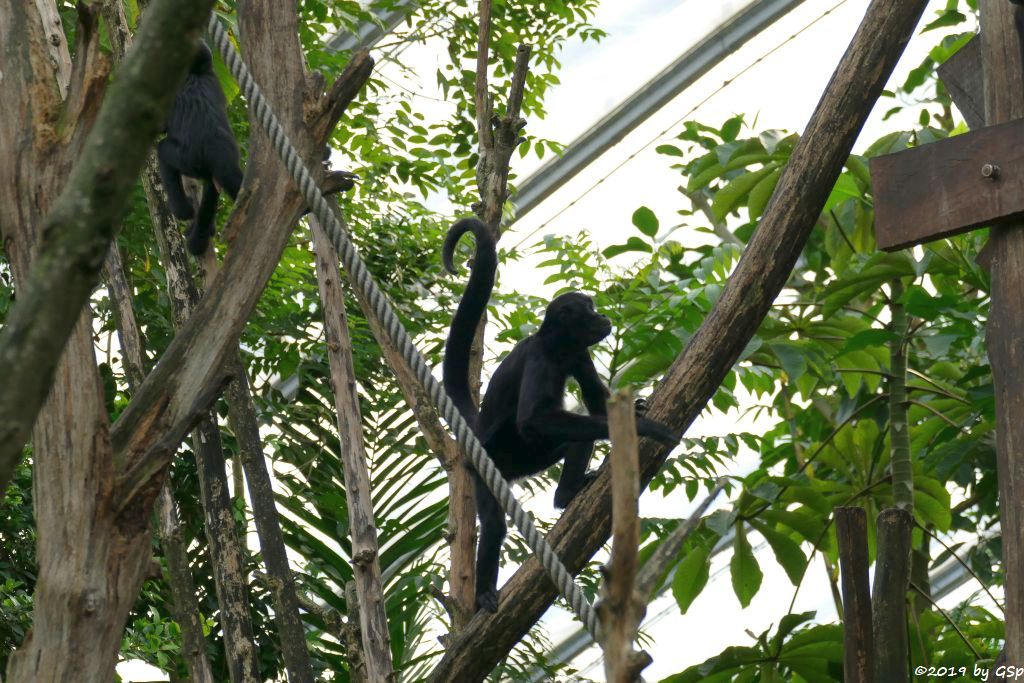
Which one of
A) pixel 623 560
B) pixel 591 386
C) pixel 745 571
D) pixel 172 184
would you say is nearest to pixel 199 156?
pixel 172 184

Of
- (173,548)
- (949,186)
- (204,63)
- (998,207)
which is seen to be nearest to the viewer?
(998,207)

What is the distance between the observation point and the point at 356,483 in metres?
3.60

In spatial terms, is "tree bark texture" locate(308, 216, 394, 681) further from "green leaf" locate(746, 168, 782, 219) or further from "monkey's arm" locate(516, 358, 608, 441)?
"green leaf" locate(746, 168, 782, 219)

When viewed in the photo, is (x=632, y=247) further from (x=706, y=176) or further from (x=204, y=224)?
(x=204, y=224)

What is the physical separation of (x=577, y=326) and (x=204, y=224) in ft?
4.60

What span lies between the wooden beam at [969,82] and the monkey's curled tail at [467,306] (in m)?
1.47

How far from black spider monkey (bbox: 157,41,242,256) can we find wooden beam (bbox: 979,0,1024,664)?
8.22 feet

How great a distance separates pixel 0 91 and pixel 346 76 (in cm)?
79

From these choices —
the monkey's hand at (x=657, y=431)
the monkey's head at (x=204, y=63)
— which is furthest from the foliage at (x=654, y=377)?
the monkey's hand at (x=657, y=431)

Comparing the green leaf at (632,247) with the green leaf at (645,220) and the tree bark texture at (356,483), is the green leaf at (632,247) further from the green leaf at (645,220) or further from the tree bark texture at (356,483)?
the tree bark texture at (356,483)

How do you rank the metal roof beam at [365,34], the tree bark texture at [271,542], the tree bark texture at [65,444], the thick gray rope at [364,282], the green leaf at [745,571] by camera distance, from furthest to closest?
the metal roof beam at [365,34] < the green leaf at [745,571] < the tree bark texture at [271,542] < the thick gray rope at [364,282] < the tree bark texture at [65,444]

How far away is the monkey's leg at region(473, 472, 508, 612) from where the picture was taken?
398cm

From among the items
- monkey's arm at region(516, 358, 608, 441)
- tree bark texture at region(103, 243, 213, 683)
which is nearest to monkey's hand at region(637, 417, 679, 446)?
monkey's arm at region(516, 358, 608, 441)

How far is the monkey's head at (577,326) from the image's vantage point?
14.6 ft
